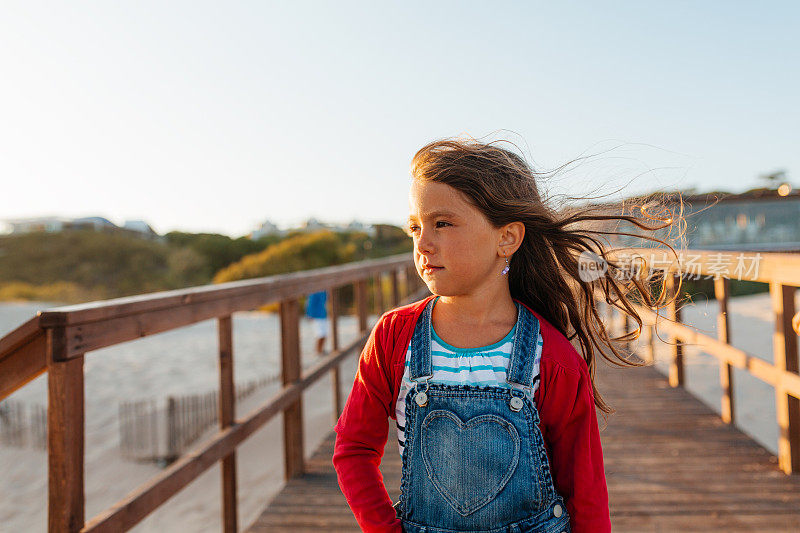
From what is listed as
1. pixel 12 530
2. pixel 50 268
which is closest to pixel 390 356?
pixel 12 530

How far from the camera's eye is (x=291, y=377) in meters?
2.59

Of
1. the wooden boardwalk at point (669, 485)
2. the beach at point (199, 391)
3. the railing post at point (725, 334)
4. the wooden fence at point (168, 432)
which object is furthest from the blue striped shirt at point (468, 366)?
the wooden fence at point (168, 432)

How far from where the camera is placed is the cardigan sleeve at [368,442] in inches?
38.5

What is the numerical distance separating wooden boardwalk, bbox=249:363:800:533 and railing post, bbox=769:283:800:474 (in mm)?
79

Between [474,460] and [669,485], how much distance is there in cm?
178

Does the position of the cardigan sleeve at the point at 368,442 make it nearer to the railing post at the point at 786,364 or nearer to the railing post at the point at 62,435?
the railing post at the point at 62,435

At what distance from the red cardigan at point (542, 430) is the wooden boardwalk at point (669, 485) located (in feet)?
3.87

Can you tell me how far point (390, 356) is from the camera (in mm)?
1063

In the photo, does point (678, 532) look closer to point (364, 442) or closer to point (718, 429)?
point (718, 429)

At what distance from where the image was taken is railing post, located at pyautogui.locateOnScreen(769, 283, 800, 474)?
88.0 inches

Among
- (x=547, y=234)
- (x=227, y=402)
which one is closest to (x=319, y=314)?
(x=227, y=402)

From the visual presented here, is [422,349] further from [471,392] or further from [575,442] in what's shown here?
[575,442]

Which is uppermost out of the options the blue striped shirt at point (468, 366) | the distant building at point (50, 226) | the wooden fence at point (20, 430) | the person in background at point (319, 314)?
the distant building at point (50, 226)

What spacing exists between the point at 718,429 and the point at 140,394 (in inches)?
390
